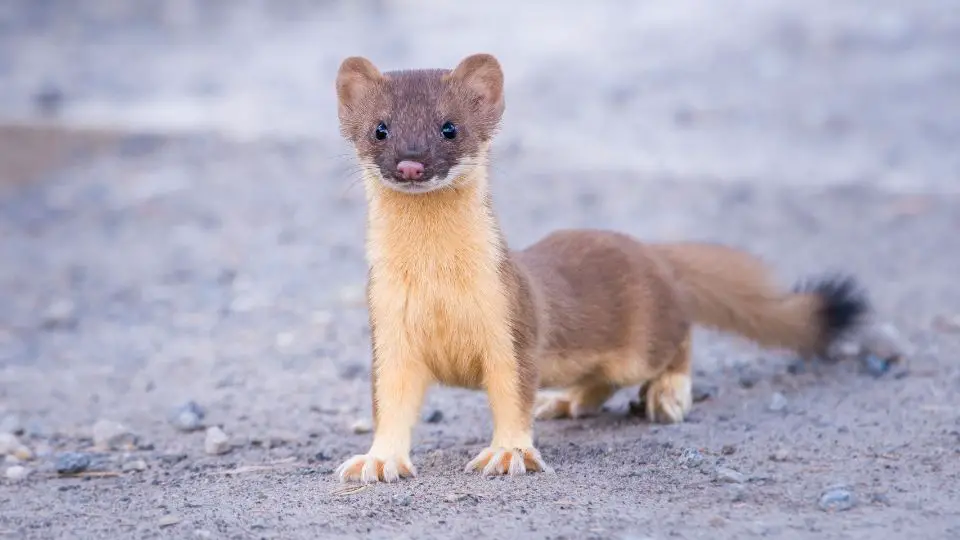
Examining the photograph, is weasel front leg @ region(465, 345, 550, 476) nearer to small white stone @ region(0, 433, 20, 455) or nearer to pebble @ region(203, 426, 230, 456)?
pebble @ region(203, 426, 230, 456)

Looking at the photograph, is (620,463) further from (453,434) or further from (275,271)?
(275,271)

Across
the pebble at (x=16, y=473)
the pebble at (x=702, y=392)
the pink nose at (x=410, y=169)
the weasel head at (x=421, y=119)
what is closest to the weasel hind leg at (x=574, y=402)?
the pebble at (x=702, y=392)

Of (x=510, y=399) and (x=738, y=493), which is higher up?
(x=510, y=399)

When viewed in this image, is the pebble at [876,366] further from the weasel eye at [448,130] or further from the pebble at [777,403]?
the weasel eye at [448,130]

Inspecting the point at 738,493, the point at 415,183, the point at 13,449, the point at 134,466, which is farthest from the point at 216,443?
the point at 738,493

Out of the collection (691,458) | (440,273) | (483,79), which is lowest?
(691,458)

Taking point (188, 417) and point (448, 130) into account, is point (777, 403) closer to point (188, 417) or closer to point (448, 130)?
point (448, 130)

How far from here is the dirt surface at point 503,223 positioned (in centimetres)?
418

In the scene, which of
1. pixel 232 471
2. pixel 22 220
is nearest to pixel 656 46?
pixel 22 220

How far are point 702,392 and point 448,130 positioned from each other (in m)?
2.09

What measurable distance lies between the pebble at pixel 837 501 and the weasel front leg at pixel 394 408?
4.00 feet

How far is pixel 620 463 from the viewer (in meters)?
4.57

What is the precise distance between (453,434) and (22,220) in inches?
246

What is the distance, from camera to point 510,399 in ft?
14.9
